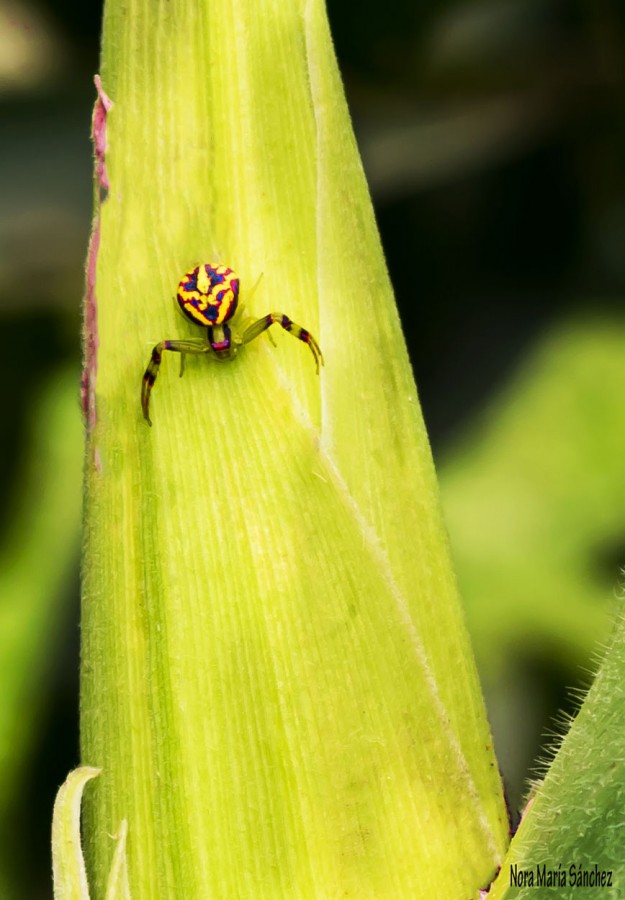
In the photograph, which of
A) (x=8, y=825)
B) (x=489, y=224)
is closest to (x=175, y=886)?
(x=8, y=825)

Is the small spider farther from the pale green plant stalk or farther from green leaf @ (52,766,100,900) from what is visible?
green leaf @ (52,766,100,900)

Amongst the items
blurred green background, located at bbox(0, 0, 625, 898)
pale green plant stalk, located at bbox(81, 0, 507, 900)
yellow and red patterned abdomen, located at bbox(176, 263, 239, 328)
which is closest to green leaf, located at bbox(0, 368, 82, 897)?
blurred green background, located at bbox(0, 0, 625, 898)

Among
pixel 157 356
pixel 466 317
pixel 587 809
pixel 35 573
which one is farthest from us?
pixel 466 317

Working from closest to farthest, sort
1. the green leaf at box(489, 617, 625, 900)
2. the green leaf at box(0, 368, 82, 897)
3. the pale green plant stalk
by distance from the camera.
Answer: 1. the green leaf at box(489, 617, 625, 900)
2. the pale green plant stalk
3. the green leaf at box(0, 368, 82, 897)

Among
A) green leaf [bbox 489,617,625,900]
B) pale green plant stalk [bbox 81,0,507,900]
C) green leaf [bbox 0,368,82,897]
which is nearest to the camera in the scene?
green leaf [bbox 489,617,625,900]

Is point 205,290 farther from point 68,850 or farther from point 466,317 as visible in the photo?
point 466,317

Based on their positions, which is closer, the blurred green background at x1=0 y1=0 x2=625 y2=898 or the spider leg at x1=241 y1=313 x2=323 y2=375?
the spider leg at x1=241 y1=313 x2=323 y2=375

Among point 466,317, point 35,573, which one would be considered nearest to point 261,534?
point 35,573
